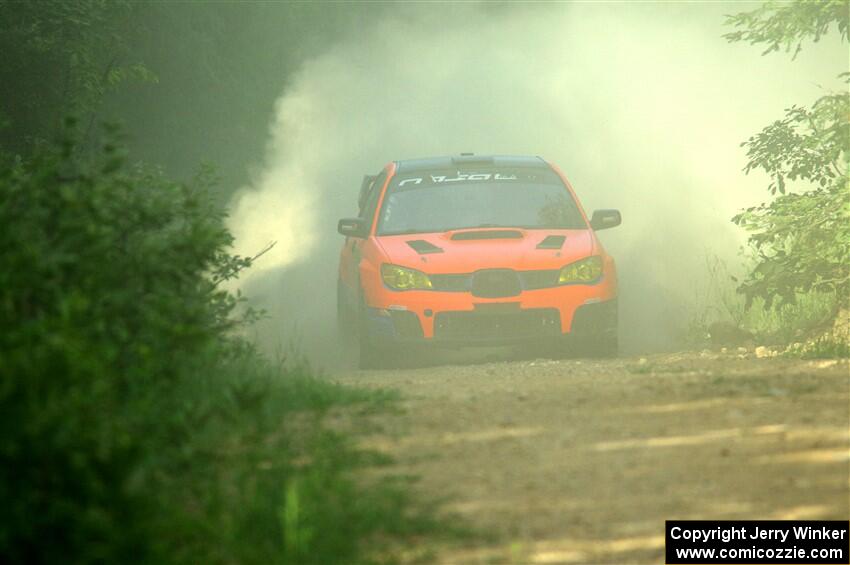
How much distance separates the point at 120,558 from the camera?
5.04 meters

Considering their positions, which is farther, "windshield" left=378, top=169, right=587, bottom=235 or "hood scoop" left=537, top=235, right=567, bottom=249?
"windshield" left=378, top=169, right=587, bottom=235

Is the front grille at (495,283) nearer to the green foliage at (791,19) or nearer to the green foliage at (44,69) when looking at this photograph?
the green foliage at (791,19)

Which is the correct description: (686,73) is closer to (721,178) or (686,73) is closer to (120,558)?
(721,178)

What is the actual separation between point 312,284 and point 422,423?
13.5 metres

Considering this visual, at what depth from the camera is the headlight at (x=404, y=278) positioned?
12695 millimetres

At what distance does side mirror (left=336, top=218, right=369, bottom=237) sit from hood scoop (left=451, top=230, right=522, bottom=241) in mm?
862

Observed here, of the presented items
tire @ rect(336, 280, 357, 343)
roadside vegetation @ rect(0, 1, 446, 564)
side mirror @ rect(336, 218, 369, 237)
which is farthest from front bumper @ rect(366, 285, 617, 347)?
roadside vegetation @ rect(0, 1, 446, 564)

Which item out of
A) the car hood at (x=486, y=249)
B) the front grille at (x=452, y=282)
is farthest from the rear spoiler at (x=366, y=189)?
the front grille at (x=452, y=282)

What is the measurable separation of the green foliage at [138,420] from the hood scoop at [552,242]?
4.92 meters

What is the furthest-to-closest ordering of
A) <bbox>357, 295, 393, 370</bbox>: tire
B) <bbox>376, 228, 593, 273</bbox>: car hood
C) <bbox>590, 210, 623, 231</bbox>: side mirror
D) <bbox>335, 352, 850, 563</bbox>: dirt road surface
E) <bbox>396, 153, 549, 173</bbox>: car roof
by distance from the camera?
<bbox>396, 153, 549, 173</bbox>: car roof
<bbox>590, 210, 623, 231</bbox>: side mirror
<bbox>357, 295, 393, 370</bbox>: tire
<bbox>376, 228, 593, 273</bbox>: car hood
<bbox>335, 352, 850, 563</bbox>: dirt road surface

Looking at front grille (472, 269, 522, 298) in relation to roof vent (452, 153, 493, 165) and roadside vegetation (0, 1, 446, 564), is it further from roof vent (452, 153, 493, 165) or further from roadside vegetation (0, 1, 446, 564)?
roadside vegetation (0, 1, 446, 564)

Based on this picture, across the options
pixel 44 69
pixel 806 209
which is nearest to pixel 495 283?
pixel 806 209

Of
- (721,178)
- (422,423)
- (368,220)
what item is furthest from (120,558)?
(721,178)

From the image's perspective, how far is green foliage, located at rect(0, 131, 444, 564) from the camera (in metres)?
5.14
